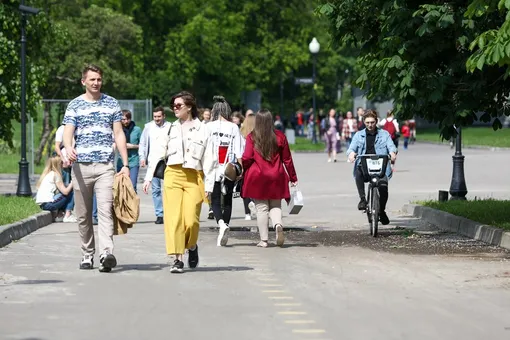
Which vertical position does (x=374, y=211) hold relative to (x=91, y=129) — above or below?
below

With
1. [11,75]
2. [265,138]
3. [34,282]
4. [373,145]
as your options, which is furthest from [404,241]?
[11,75]

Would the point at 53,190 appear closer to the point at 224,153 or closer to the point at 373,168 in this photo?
the point at 224,153

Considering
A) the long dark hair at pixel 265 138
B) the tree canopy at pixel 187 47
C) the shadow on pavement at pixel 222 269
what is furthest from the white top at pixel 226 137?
the tree canopy at pixel 187 47

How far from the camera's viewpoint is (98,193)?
1281cm

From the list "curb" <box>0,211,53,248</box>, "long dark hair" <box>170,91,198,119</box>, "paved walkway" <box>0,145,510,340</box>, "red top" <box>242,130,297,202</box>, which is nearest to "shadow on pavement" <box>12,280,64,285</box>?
"paved walkway" <box>0,145,510,340</box>

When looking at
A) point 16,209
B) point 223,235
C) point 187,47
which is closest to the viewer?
point 223,235

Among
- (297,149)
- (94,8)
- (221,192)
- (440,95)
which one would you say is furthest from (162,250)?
(297,149)

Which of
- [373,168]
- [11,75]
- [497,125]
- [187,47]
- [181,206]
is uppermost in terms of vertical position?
[187,47]

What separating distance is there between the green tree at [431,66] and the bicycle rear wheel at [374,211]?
1.19 meters

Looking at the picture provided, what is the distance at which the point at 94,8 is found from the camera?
51.1m

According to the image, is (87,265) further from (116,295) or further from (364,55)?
(364,55)

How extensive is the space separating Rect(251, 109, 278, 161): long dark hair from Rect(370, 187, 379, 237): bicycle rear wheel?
170 cm

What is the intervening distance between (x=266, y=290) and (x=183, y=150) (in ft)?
7.47

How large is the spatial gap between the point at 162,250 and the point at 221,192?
155 cm
